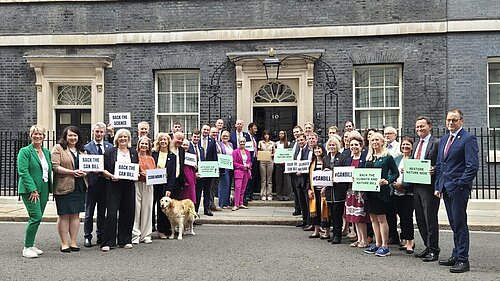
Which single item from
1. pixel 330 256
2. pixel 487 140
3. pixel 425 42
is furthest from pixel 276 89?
pixel 330 256

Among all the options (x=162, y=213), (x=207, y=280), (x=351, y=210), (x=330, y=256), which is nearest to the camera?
(x=207, y=280)

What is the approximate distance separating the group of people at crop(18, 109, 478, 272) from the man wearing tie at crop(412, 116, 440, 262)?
Answer: 0.01 meters

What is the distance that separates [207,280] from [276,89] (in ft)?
31.5

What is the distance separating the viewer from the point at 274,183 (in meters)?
14.0

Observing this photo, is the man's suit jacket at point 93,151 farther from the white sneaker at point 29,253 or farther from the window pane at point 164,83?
the window pane at point 164,83

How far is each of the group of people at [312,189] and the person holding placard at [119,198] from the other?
0.02 meters

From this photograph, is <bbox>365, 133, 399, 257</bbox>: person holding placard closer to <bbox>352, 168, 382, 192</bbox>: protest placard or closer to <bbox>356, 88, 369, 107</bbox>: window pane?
<bbox>352, 168, 382, 192</bbox>: protest placard

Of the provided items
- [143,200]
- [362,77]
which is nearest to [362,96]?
[362,77]

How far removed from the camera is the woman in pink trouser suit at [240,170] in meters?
12.8

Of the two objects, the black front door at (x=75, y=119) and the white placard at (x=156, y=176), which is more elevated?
the black front door at (x=75, y=119)

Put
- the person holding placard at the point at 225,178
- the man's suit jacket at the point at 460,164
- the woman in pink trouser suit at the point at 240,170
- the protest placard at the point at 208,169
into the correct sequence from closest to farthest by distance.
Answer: the man's suit jacket at the point at 460,164 < the protest placard at the point at 208,169 < the person holding placard at the point at 225,178 < the woman in pink trouser suit at the point at 240,170

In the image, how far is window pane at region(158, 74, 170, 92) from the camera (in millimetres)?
15969

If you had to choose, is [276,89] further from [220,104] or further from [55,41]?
[55,41]

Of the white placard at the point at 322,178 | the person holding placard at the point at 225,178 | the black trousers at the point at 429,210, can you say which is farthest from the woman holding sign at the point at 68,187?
the black trousers at the point at 429,210
